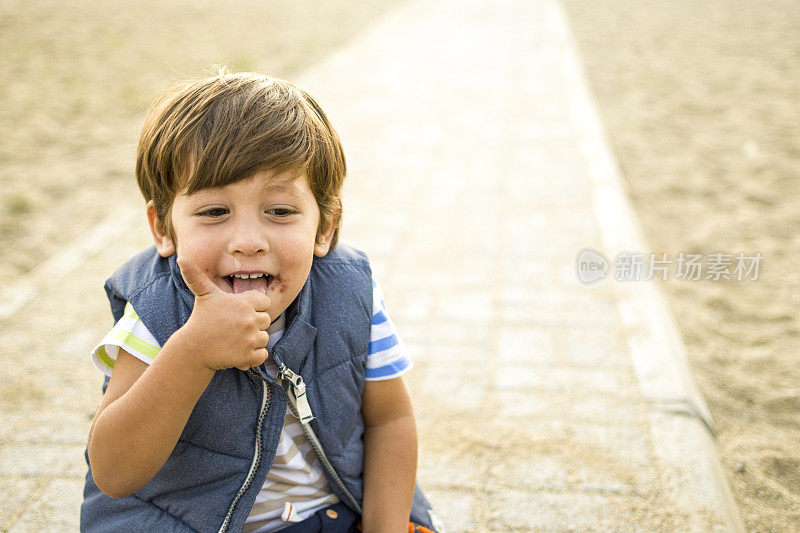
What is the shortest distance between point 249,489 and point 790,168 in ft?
16.6

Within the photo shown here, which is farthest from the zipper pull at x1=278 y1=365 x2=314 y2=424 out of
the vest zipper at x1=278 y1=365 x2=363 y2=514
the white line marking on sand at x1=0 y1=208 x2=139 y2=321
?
the white line marking on sand at x1=0 y1=208 x2=139 y2=321

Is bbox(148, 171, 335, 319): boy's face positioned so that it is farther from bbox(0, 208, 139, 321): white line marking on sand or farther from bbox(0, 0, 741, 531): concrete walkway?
bbox(0, 208, 139, 321): white line marking on sand

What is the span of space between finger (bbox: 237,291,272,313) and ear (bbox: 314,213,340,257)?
32cm

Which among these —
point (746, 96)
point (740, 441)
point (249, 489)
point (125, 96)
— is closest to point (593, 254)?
point (740, 441)

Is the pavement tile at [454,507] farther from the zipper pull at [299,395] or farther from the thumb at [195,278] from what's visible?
the thumb at [195,278]

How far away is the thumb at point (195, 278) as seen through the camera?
1.21 metres

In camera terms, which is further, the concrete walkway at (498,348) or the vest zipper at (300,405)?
the concrete walkway at (498,348)

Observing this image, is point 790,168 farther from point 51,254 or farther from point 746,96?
point 51,254

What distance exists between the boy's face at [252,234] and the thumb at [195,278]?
79 mm

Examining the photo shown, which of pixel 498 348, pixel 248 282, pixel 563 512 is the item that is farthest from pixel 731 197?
pixel 248 282

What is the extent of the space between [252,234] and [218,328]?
0.19 meters

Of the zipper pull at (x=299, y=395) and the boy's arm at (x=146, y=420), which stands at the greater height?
the boy's arm at (x=146, y=420)

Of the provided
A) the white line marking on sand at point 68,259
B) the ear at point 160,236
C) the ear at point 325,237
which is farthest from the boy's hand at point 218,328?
the white line marking on sand at point 68,259

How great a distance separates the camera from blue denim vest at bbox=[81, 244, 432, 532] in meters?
1.43
